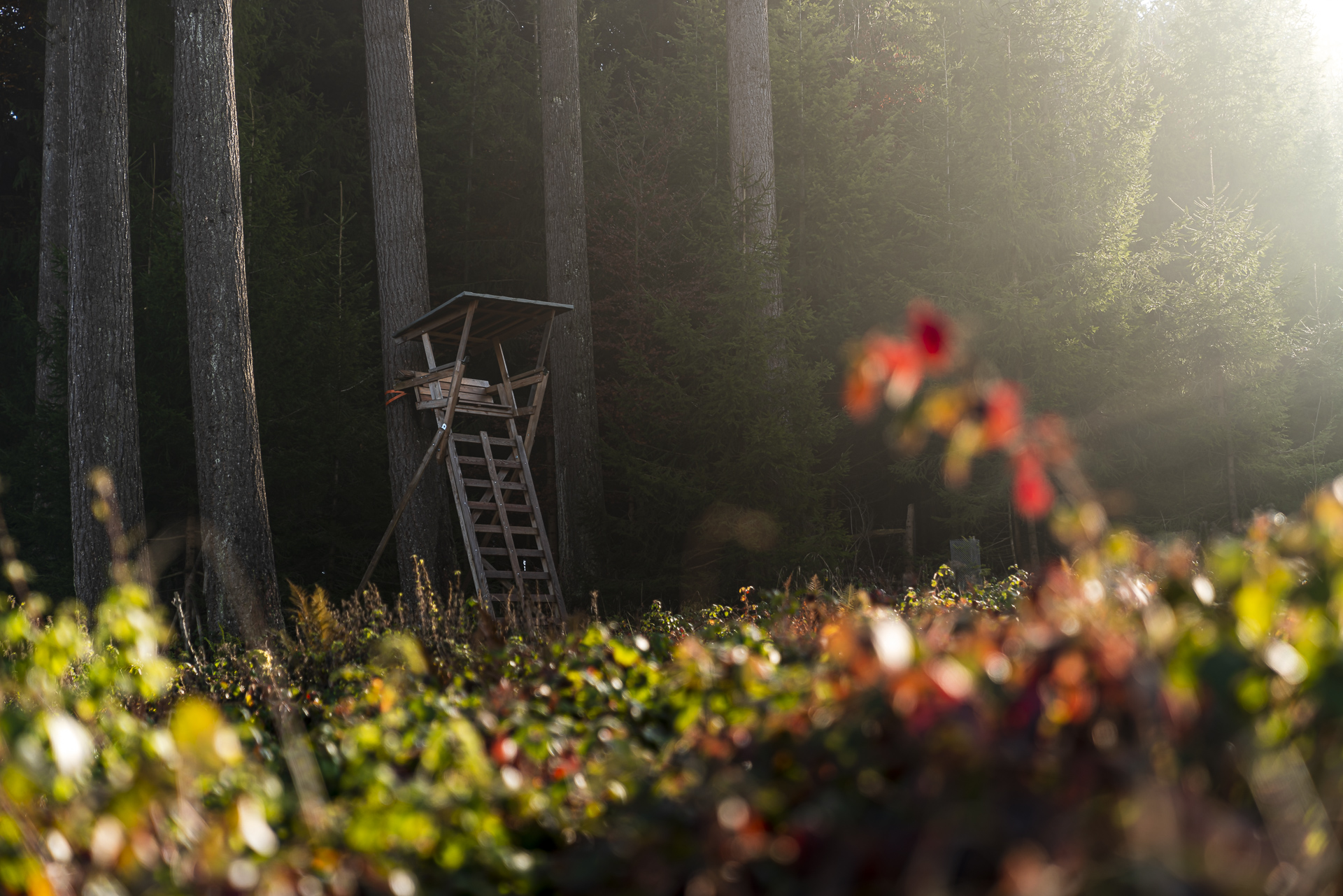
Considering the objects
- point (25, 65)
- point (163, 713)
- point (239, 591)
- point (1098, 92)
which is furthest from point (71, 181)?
point (1098, 92)

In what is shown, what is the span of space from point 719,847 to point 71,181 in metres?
11.7

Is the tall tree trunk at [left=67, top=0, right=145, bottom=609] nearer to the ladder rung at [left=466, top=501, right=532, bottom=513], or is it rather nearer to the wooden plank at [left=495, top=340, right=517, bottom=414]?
the ladder rung at [left=466, top=501, right=532, bottom=513]

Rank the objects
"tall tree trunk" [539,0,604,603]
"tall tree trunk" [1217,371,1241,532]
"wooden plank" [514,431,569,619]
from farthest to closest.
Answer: "tall tree trunk" [1217,371,1241,532]
"tall tree trunk" [539,0,604,603]
"wooden plank" [514,431,569,619]

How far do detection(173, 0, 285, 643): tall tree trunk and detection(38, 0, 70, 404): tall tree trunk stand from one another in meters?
7.69

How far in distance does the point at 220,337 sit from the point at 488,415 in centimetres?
259

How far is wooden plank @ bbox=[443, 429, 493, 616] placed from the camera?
8789 millimetres

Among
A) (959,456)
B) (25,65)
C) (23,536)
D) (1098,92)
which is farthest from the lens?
(25,65)

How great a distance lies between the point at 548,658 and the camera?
11.7ft

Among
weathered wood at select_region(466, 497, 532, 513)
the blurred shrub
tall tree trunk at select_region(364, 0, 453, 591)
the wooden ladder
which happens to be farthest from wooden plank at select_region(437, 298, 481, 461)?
the blurred shrub

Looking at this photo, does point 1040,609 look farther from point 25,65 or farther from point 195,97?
point 25,65

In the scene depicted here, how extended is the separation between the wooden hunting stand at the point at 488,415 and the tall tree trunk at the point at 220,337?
111cm

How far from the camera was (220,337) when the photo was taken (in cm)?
844

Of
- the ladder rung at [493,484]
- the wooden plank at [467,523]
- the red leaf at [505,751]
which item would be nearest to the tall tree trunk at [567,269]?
the ladder rung at [493,484]

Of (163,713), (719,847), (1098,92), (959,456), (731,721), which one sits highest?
(1098,92)
